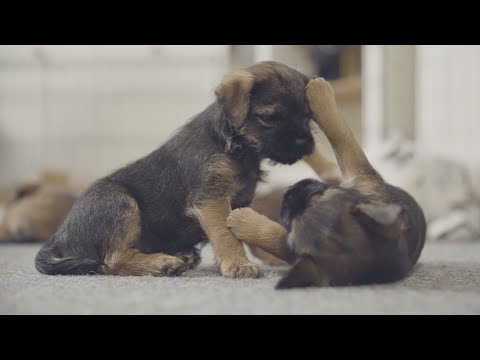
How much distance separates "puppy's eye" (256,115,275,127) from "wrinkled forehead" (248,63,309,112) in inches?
0.9

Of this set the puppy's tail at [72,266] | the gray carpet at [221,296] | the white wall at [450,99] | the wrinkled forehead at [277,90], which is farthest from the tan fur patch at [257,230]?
the white wall at [450,99]

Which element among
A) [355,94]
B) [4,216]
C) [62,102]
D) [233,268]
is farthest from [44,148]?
[233,268]

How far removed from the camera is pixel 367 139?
5051 millimetres

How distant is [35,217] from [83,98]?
2796mm

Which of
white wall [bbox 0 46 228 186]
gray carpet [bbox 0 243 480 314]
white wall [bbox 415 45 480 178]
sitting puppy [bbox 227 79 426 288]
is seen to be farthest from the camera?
white wall [bbox 0 46 228 186]

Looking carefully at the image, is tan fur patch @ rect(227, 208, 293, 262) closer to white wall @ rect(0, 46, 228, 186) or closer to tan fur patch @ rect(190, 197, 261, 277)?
tan fur patch @ rect(190, 197, 261, 277)

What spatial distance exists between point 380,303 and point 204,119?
0.94m

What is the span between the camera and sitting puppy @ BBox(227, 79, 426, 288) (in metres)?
1.59

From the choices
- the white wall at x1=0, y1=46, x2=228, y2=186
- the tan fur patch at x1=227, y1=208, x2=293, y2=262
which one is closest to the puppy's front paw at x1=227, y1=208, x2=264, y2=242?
the tan fur patch at x1=227, y1=208, x2=293, y2=262

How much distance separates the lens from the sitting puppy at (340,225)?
1.59 meters

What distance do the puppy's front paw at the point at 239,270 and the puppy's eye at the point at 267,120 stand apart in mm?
446

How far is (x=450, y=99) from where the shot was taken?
4.74 metres

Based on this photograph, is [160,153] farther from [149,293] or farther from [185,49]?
[185,49]

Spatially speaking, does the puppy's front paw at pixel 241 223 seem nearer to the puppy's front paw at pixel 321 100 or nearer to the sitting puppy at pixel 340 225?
the sitting puppy at pixel 340 225
